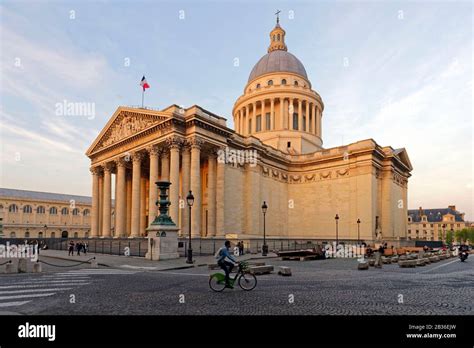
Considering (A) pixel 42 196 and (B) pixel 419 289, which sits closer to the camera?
(B) pixel 419 289

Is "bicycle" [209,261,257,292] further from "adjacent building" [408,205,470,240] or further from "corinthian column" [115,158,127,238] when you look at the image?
"adjacent building" [408,205,470,240]

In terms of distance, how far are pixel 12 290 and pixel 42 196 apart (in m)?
99.7

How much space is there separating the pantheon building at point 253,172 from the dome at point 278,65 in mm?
920

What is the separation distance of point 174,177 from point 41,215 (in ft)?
248

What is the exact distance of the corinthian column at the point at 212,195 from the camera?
39406 mm

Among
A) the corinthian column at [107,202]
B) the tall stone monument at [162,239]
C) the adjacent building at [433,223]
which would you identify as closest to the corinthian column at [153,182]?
the tall stone monument at [162,239]

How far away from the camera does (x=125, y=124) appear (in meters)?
45.9

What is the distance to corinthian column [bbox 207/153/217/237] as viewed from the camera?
1551 inches

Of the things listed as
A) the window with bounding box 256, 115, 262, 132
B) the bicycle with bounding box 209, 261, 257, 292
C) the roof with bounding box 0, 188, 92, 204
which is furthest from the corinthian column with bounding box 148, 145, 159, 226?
the roof with bounding box 0, 188, 92, 204

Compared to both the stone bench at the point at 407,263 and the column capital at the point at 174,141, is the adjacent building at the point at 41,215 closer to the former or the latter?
the column capital at the point at 174,141
